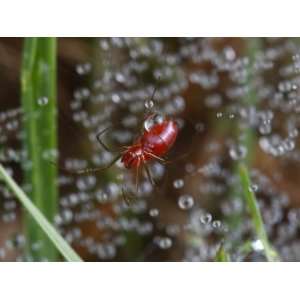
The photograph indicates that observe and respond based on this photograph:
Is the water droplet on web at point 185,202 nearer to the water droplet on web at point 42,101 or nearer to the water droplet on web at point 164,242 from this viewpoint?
the water droplet on web at point 164,242

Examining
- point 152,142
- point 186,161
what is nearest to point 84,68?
point 186,161

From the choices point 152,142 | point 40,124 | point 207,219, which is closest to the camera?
point 152,142

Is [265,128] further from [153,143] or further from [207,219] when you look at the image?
[153,143]

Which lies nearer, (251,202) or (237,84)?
(251,202)

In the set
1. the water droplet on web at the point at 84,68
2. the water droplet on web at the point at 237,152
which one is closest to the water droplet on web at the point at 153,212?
the water droplet on web at the point at 237,152

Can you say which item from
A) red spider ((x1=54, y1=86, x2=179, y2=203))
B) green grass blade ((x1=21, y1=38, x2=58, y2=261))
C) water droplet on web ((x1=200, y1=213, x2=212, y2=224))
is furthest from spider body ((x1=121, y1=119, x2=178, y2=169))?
water droplet on web ((x1=200, y1=213, x2=212, y2=224))
